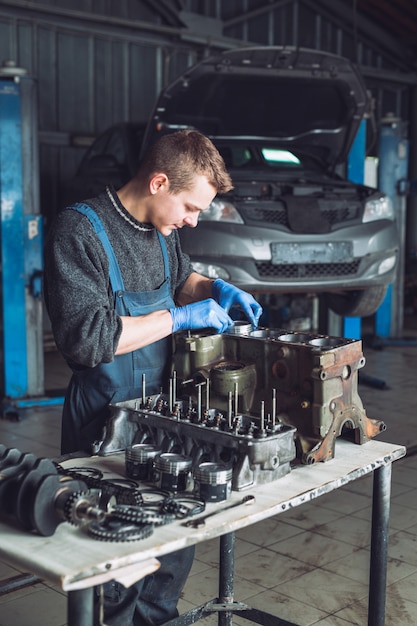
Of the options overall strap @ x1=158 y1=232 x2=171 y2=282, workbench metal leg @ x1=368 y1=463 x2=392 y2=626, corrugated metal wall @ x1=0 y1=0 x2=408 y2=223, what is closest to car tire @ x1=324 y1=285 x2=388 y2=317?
corrugated metal wall @ x1=0 y1=0 x2=408 y2=223

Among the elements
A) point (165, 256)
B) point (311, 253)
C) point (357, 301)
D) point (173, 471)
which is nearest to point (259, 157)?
point (311, 253)

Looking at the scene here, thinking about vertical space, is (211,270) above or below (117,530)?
above

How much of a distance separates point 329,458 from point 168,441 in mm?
408

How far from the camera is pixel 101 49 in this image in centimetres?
830

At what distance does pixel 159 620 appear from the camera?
2.35m

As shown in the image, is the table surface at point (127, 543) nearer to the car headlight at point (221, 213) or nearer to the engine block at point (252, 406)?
the engine block at point (252, 406)

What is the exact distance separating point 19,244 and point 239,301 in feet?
9.96

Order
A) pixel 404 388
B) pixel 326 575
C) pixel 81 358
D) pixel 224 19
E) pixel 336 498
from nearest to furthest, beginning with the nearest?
1. pixel 81 358
2. pixel 326 575
3. pixel 336 498
4. pixel 404 388
5. pixel 224 19

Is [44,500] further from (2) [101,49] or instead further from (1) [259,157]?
Result: (2) [101,49]

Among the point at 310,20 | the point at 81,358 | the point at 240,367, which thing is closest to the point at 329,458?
the point at 240,367

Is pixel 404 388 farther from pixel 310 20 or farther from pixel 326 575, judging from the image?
pixel 310 20

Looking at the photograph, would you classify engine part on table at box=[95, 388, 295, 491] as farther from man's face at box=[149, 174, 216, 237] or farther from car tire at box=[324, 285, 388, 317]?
car tire at box=[324, 285, 388, 317]

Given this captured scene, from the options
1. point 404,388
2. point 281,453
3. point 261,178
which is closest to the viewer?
point 281,453

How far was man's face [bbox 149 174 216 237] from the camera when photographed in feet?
7.14
